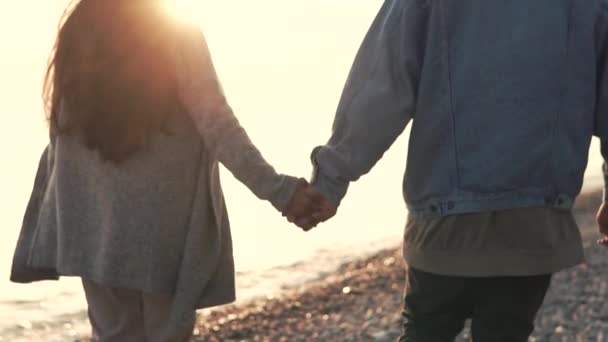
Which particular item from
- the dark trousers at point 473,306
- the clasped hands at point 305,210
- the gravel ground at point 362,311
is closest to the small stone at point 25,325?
the gravel ground at point 362,311

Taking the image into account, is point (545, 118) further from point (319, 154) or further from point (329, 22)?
point (329, 22)

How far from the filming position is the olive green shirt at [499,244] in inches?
129

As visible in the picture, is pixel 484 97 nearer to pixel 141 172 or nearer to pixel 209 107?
pixel 209 107

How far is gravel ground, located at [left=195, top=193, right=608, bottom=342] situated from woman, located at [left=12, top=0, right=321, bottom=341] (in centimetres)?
278

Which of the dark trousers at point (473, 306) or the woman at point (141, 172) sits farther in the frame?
the woman at point (141, 172)

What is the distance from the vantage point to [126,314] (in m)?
3.69

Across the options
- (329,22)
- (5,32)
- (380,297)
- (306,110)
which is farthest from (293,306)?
(329,22)

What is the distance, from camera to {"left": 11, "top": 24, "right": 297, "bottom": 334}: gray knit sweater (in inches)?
140

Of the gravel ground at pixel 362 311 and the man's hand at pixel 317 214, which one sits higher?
the man's hand at pixel 317 214

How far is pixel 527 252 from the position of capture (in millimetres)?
3279

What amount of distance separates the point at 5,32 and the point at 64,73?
857 inches

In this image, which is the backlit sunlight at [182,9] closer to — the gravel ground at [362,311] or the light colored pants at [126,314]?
the light colored pants at [126,314]

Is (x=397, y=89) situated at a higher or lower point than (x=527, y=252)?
higher

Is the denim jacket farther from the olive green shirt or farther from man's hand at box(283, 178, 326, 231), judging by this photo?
man's hand at box(283, 178, 326, 231)
